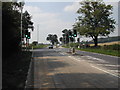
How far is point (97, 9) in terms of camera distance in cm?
5631

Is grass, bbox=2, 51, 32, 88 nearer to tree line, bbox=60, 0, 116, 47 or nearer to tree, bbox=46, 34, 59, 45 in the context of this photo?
tree line, bbox=60, 0, 116, 47

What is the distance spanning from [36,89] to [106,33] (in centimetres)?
4897

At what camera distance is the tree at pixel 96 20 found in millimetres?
54719

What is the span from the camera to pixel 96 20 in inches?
2238

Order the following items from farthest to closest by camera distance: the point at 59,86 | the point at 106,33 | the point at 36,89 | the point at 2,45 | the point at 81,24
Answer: the point at 81,24 → the point at 106,33 → the point at 2,45 → the point at 59,86 → the point at 36,89

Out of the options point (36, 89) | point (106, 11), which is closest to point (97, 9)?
point (106, 11)

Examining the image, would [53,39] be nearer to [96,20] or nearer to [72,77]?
[96,20]

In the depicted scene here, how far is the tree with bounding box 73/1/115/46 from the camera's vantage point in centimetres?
5472

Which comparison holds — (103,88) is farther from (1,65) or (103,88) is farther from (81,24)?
(81,24)

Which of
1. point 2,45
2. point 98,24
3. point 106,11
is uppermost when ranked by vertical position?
point 106,11

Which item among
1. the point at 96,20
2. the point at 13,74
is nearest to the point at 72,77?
the point at 13,74

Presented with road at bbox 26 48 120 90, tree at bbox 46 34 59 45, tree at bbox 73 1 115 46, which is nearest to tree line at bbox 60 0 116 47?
tree at bbox 73 1 115 46

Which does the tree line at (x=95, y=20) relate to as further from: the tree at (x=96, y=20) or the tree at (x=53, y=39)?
the tree at (x=53, y=39)

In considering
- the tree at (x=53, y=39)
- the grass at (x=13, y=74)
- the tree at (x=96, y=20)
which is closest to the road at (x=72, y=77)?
the grass at (x=13, y=74)
